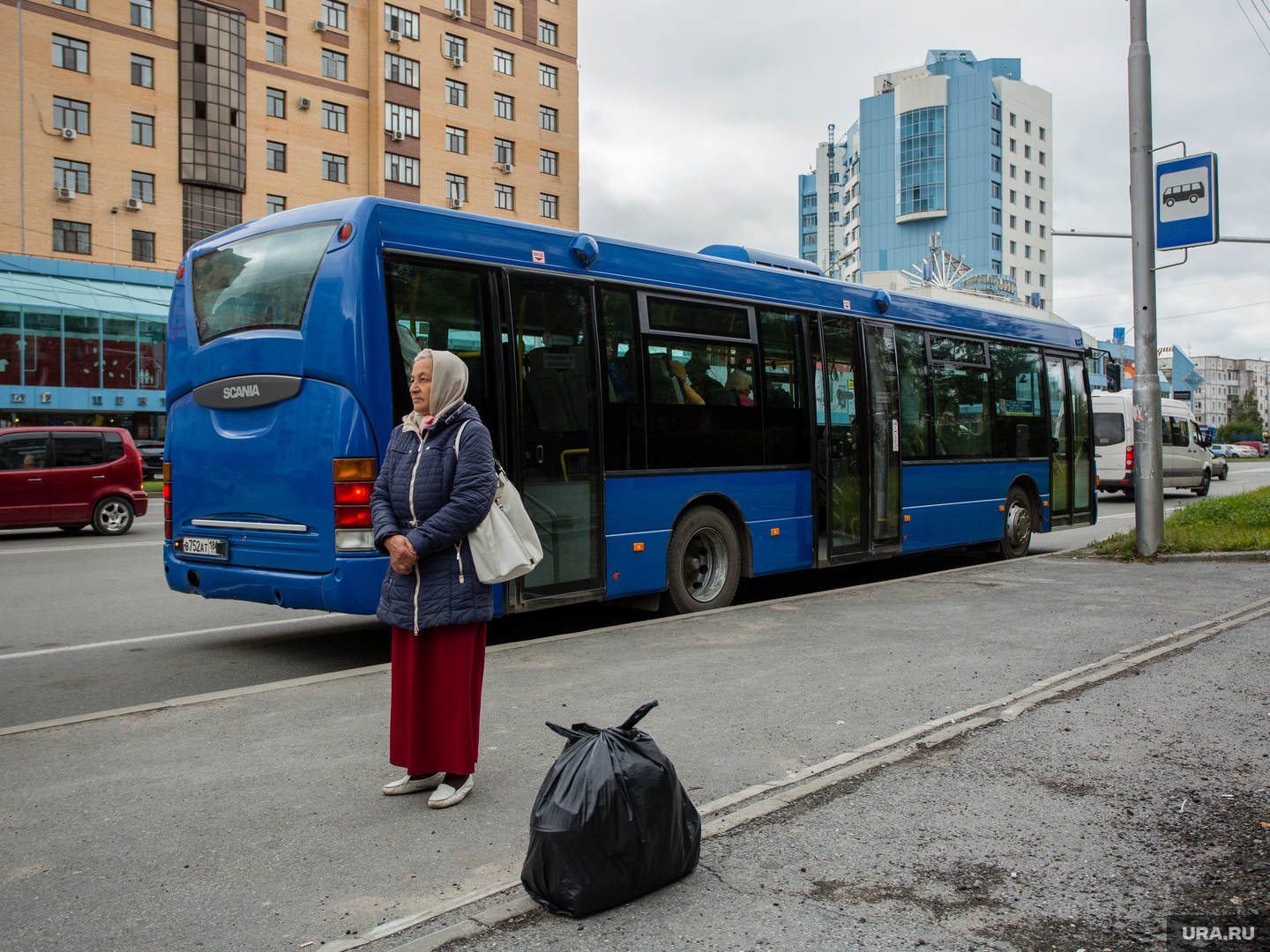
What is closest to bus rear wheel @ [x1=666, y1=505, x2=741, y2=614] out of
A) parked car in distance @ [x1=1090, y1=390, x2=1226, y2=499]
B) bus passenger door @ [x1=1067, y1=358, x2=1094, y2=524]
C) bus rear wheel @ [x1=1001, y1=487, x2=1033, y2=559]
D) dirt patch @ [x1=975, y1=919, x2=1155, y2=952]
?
bus rear wheel @ [x1=1001, y1=487, x2=1033, y2=559]

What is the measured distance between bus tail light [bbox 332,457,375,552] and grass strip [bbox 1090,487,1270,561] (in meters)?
9.55

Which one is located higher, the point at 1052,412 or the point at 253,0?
the point at 253,0

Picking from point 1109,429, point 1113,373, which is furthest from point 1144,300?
point 1109,429

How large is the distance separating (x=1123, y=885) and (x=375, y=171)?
162ft

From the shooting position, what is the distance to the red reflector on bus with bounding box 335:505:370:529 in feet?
20.5

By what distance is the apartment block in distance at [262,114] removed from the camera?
39.1 metres

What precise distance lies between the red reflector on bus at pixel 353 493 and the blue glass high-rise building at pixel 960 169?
278 ft

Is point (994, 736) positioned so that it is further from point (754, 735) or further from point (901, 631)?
point (901, 631)

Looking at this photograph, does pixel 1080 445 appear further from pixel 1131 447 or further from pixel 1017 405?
pixel 1131 447

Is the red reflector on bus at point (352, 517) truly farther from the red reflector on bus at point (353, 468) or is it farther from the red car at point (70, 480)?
the red car at point (70, 480)

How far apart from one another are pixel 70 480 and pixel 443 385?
594 inches

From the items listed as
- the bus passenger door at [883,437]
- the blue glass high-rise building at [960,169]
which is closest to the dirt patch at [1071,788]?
the bus passenger door at [883,437]

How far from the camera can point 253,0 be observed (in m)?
44.4

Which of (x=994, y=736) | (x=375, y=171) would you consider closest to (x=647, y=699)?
(x=994, y=736)
